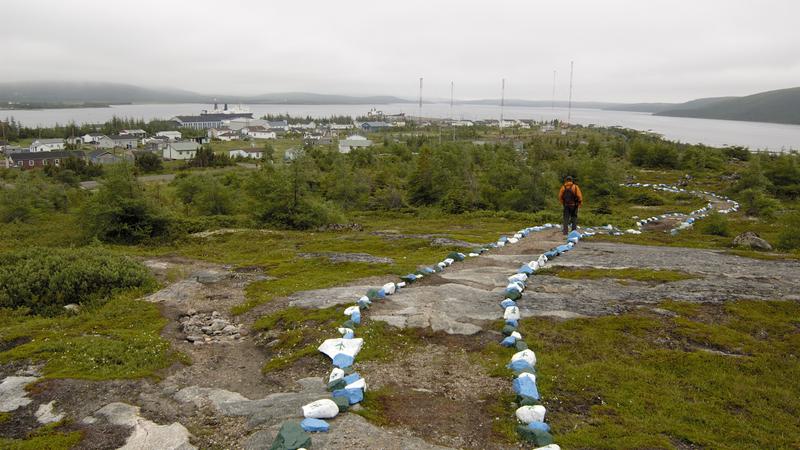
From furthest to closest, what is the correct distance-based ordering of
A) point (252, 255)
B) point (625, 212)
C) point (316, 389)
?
1. point (625, 212)
2. point (252, 255)
3. point (316, 389)

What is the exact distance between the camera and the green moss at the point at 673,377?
28.7 feet

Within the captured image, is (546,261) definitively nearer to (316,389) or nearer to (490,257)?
(490,257)

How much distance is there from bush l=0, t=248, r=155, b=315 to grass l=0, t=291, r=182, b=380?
3.25 feet

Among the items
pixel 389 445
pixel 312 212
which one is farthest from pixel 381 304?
pixel 312 212

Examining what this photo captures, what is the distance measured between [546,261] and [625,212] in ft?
93.1

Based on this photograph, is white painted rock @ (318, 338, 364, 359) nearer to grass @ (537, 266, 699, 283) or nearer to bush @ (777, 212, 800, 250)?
grass @ (537, 266, 699, 283)

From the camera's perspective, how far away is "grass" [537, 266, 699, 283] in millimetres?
17859

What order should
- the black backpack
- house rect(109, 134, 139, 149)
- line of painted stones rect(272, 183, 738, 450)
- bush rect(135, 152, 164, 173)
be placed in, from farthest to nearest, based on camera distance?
house rect(109, 134, 139, 149), bush rect(135, 152, 164, 173), the black backpack, line of painted stones rect(272, 183, 738, 450)

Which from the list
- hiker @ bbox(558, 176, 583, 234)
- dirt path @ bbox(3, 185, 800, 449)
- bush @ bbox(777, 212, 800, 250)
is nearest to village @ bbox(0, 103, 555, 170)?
hiker @ bbox(558, 176, 583, 234)

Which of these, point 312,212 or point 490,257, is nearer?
point 490,257

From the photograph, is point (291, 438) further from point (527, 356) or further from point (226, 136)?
point (226, 136)

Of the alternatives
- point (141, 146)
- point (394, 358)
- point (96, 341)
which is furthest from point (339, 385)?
point (141, 146)

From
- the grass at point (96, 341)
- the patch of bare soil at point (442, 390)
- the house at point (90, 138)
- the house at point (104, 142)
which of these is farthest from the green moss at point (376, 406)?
the house at point (90, 138)

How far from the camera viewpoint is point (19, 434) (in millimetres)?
9188
